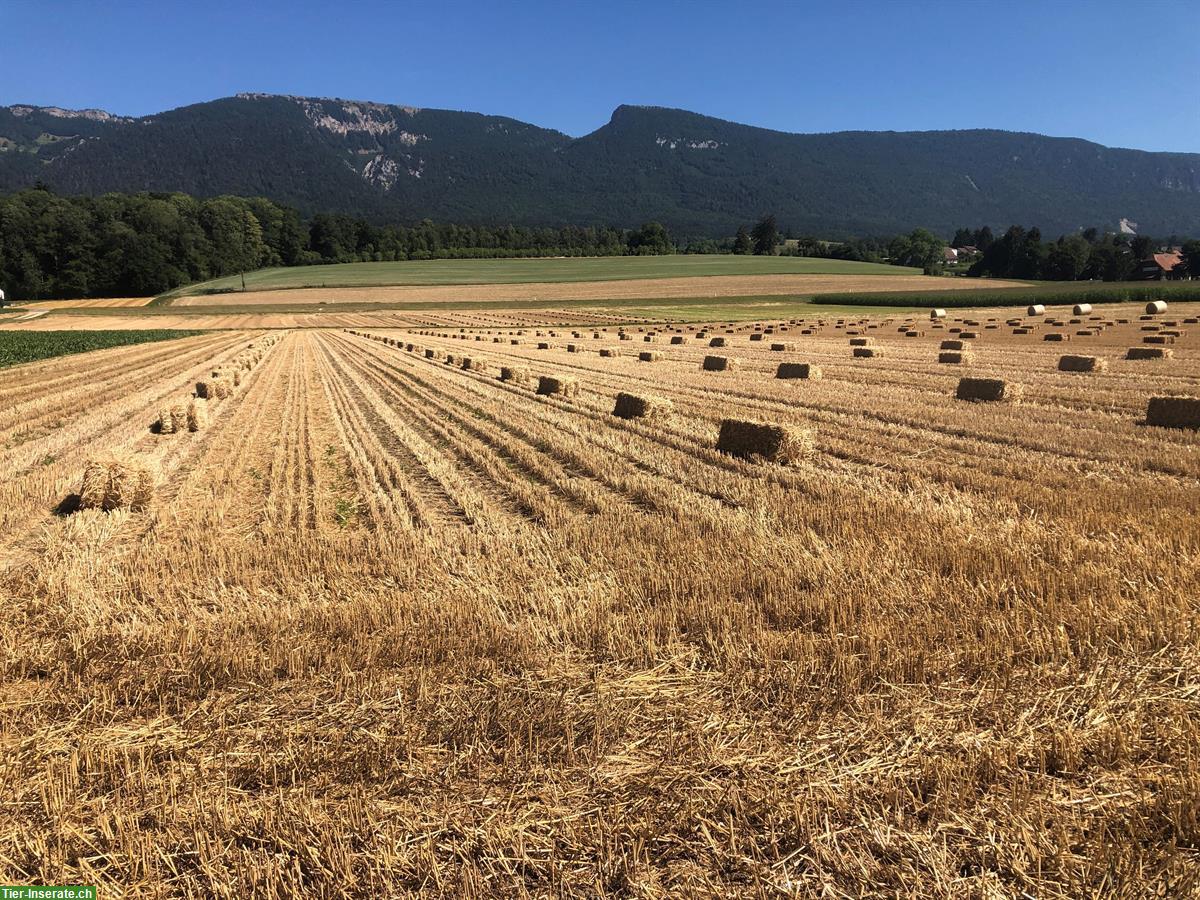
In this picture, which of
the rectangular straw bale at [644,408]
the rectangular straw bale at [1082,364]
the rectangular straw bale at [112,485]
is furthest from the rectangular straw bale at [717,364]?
the rectangular straw bale at [112,485]

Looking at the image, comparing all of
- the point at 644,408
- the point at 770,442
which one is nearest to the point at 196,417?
the point at 644,408

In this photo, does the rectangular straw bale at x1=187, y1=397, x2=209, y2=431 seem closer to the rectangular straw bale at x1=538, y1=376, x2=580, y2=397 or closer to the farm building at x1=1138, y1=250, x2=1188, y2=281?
the rectangular straw bale at x1=538, y1=376, x2=580, y2=397

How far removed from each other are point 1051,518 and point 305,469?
1001 cm

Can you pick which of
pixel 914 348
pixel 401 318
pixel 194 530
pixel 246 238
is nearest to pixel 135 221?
pixel 246 238

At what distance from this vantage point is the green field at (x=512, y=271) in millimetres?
118375

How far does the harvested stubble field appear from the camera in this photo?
2852 mm

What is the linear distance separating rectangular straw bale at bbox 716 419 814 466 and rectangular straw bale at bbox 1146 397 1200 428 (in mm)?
6662

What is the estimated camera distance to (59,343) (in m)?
47.5

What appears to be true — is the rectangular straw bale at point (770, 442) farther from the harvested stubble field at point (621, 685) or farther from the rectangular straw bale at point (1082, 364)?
the rectangular straw bale at point (1082, 364)

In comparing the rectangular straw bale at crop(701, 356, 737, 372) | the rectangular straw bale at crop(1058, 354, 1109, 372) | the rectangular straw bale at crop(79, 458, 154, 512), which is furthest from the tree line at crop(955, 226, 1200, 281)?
the rectangular straw bale at crop(79, 458, 154, 512)

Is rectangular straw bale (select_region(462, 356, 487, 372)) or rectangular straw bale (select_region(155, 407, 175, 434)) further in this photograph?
rectangular straw bale (select_region(462, 356, 487, 372))

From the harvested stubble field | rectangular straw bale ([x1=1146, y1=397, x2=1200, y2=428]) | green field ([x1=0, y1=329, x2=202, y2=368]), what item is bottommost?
the harvested stubble field

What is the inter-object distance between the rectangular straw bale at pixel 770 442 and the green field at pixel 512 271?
110236mm

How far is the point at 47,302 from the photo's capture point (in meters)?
107
